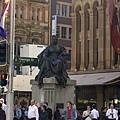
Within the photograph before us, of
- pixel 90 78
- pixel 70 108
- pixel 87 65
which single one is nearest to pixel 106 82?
pixel 90 78

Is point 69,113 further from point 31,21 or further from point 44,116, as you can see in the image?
point 31,21

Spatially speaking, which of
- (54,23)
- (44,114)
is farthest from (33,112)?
(54,23)

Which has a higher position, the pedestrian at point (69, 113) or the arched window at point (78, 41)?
the arched window at point (78, 41)

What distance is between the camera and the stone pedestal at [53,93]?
23953mm

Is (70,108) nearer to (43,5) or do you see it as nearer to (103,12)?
(103,12)

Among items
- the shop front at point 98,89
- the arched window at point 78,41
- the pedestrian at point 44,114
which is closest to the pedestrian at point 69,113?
the pedestrian at point 44,114

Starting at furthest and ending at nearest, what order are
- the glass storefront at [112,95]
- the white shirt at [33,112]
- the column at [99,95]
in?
1. the column at [99,95]
2. the glass storefront at [112,95]
3. the white shirt at [33,112]

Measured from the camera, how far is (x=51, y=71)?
24094 millimetres

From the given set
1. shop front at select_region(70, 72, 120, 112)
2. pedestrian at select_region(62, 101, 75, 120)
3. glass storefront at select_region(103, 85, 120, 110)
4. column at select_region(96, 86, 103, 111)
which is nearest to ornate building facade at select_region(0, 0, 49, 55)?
shop front at select_region(70, 72, 120, 112)

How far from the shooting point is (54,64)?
23859 millimetres

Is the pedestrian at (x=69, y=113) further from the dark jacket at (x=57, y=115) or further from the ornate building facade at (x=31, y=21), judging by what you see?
the ornate building facade at (x=31, y=21)

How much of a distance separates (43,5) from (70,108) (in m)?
47.4

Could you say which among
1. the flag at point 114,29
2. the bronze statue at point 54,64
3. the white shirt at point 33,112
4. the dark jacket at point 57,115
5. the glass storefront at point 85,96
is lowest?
the glass storefront at point 85,96

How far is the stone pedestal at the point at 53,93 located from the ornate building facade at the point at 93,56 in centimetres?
1499
